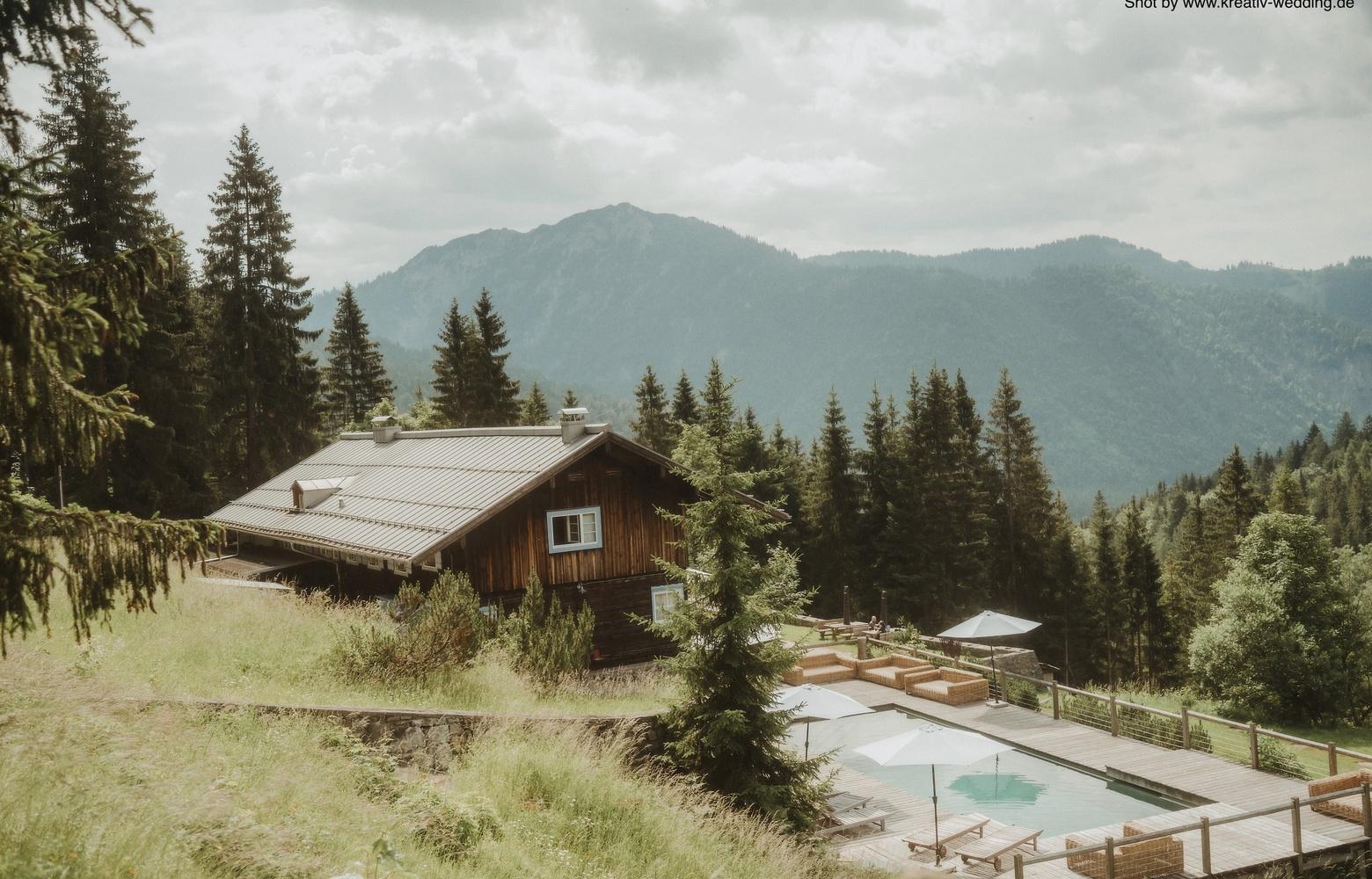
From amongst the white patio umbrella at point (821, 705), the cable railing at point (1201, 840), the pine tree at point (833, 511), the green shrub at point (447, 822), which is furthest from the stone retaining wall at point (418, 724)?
the pine tree at point (833, 511)

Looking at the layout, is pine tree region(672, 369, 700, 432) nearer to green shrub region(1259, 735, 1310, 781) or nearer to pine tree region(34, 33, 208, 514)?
pine tree region(34, 33, 208, 514)

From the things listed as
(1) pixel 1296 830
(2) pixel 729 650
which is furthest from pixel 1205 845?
(2) pixel 729 650

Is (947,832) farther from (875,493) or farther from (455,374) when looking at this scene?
(455,374)

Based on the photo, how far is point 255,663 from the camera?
1291 centimetres

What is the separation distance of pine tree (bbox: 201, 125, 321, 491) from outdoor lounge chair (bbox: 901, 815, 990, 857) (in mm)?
33712

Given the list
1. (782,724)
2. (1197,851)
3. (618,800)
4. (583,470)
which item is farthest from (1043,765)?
(618,800)

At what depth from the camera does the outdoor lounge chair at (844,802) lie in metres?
16.6

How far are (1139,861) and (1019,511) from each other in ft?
134

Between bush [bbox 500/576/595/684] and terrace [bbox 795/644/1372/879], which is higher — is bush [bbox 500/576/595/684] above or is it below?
above

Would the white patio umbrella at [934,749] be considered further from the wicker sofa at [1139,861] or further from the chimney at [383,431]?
the chimney at [383,431]

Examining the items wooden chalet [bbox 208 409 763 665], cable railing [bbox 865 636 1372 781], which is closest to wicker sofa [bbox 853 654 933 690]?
cable railing [bbox 865 636 1372 781]

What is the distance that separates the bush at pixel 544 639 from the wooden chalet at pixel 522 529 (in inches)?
74.7

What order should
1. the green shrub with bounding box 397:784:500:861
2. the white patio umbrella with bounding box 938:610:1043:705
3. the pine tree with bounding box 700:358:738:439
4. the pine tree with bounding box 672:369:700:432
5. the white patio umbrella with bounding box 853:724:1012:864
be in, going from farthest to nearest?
the pine tree with bounding box 672:369:700:432
the white patio umbrella with bounding box 938:610:1043:705
the white patio umbrella with bounding box 853:724:1012:864
the pine tree with bounding box 700:358:738:439
the green shrub with bounding box 397:784:500:861

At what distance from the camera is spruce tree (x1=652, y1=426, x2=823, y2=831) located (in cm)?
1283
